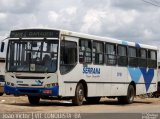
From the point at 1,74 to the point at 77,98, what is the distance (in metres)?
12.9

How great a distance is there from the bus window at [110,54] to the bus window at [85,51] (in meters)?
1.70

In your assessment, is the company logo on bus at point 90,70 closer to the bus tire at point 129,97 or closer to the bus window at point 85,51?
the bus window at point 85,51

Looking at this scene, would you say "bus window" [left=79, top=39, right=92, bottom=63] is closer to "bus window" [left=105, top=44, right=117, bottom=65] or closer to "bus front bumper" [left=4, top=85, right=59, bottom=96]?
"bus window" [left=105, top=44, right=117, bottom=65]

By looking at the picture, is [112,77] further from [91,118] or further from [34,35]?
[91,118]

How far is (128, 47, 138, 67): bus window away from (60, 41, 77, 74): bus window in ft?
19.8

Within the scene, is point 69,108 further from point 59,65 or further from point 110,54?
point 110,54

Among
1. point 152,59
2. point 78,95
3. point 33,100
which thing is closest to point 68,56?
point 78,95

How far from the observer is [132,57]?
94.6 feet

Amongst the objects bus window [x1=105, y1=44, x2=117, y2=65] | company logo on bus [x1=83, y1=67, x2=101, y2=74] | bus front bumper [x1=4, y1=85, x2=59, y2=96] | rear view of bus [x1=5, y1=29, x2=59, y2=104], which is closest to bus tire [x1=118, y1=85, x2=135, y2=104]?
bus window [x1=105, y1=44, x2=117, y2=65]

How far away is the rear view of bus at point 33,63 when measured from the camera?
2198cm

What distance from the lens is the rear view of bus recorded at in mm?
21984

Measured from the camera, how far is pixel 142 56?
3012 centimetres

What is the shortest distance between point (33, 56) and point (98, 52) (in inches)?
159

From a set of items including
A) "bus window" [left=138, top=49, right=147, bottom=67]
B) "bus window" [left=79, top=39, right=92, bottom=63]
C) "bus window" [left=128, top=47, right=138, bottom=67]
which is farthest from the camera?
"bus window" [left=138, top=49, right=147, bottom=67]
